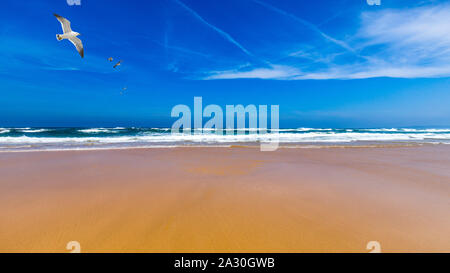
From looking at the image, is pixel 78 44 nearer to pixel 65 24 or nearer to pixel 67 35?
pixel 67 35

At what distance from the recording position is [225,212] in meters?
2.52

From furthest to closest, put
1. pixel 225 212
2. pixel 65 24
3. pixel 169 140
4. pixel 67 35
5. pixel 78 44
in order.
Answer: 1. pixel 169 140
2. pixel 78 44
3. pixel 67 35
4. pixel 65 24
5. pixel 225 212

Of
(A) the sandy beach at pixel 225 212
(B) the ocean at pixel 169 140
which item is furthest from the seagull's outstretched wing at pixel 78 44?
(A) the sandy beach at pixel 225 212

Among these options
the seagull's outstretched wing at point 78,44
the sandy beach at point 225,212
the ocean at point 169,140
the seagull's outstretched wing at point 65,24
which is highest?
the seagull's outstretched wing at point 65,24

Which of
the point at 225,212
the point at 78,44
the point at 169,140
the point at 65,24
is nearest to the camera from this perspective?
the point at 225,212

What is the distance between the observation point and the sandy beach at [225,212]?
6.16ft

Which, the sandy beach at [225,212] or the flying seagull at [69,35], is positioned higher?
the flying seagull at [69,35]

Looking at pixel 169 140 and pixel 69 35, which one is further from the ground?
pixel 69 35

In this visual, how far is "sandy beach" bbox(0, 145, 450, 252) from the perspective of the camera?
1.88 m

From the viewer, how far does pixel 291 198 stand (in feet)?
9.70

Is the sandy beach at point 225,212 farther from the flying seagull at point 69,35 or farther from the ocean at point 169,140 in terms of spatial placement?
the ocean at point 169,140

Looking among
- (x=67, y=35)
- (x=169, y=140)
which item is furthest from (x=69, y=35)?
(x=169, y=140)
